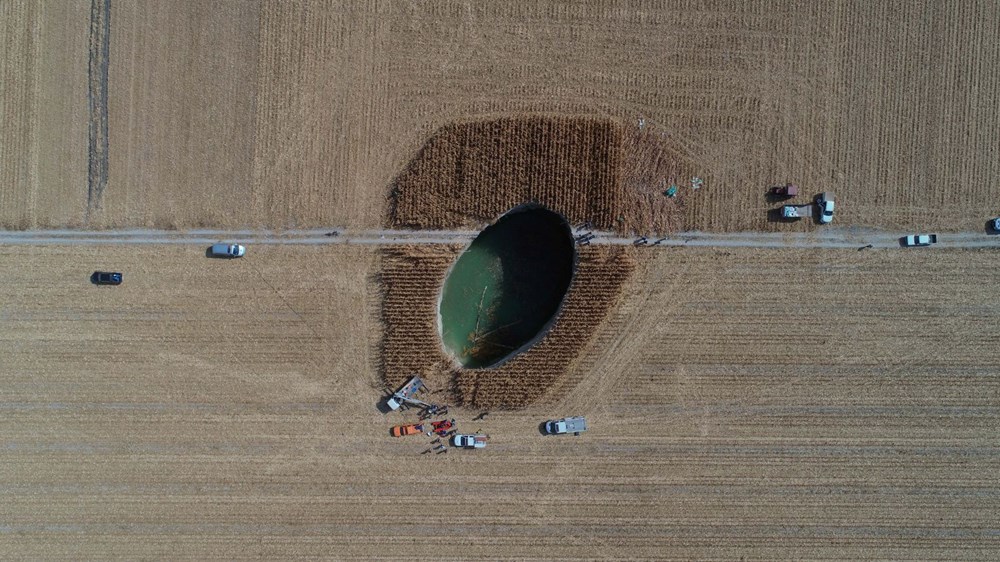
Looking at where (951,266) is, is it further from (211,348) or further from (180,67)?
(180,67)

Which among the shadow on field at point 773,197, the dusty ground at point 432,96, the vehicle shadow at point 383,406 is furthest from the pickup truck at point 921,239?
the vehicle shadow at point 383,406

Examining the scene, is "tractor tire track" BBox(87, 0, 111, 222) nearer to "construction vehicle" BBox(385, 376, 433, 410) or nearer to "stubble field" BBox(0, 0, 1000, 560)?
"stubble field" BBox(0, 0, 1000, 560)

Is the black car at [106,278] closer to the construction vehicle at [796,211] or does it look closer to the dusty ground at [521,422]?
the dusty ground at [521,422]

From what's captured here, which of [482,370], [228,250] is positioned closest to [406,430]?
[482,370]

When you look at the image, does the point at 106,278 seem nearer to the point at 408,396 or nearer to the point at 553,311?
the point at 408,396

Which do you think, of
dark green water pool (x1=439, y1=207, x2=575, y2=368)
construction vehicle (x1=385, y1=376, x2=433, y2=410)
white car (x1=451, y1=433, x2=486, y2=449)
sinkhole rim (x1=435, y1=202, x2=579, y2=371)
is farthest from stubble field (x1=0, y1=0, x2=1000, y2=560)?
dark green water pool (x1=439, y1=207, x2=575, y2=368)

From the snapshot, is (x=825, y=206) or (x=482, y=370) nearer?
(x=825, y=206)

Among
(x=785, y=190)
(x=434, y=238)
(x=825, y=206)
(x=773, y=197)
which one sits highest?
(x=785, y=190)
